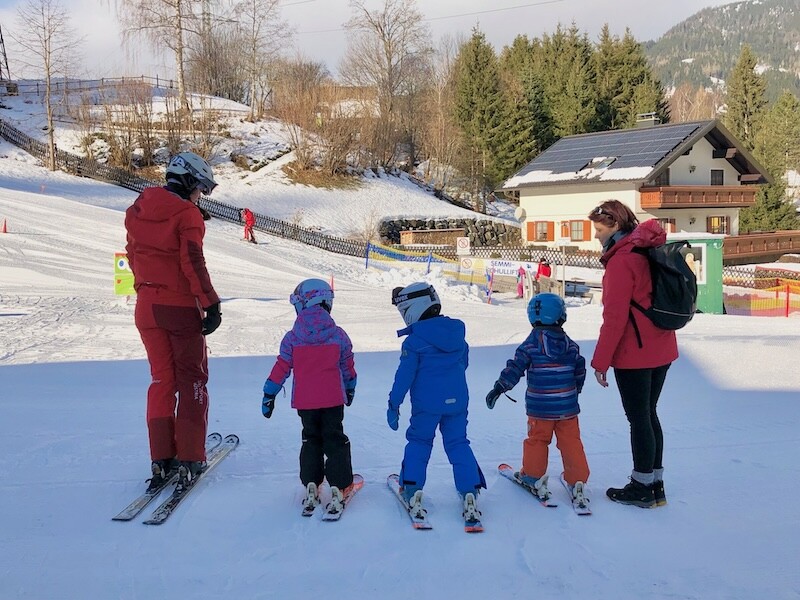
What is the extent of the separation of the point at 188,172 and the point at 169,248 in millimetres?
480

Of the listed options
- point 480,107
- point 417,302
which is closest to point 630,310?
point 417,302

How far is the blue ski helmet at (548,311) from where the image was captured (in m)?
4.34

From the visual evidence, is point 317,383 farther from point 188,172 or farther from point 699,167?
point 699,167

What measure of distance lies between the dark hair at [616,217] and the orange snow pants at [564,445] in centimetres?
118

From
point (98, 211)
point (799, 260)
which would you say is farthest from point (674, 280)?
point (799, 260)

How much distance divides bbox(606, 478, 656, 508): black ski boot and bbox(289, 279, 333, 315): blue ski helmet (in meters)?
2.06

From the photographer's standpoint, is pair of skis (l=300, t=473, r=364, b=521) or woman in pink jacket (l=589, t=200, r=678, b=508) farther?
woman in pink jacket (l=589, t=200, r=678, b=508)

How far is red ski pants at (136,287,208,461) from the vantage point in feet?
14.4

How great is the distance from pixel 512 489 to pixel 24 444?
3.52 meters

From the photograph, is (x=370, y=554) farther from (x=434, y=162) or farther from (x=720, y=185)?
(x=434, y=162)

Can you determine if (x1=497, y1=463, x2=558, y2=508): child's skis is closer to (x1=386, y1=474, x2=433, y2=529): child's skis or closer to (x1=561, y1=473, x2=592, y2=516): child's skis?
(x1=561, y1=473, x2=592, y2=516): child's skis

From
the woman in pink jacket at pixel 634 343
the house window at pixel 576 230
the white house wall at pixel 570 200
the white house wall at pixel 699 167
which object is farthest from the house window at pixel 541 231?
the woman in pink jacket at pixel 634 343

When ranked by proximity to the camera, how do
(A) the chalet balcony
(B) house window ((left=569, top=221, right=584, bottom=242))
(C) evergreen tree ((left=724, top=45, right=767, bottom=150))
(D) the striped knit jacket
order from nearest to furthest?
(D) the striped knit jacket < (A) the chalet balcony < (B) house window ((left=569, top=221, right=584, bottom=242)) < (C) evergreen tree ((left=724, top=45, right=767, bottom=150))

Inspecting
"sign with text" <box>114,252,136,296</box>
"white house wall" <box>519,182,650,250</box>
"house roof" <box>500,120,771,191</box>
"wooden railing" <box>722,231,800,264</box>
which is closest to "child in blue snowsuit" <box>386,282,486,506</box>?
"sign with text" <box>114,252,136,296</box>
